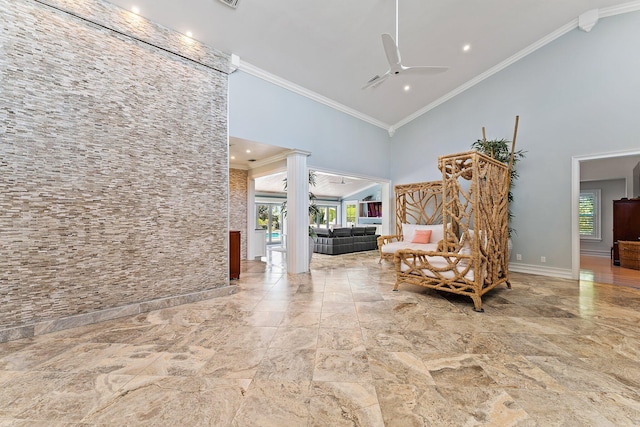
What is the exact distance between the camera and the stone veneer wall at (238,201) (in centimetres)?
638

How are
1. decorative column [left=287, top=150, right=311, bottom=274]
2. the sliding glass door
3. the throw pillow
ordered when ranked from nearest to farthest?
decorative column [left=287, top=150, right=311, bottom=274], the throw pillow, the sliding glass door

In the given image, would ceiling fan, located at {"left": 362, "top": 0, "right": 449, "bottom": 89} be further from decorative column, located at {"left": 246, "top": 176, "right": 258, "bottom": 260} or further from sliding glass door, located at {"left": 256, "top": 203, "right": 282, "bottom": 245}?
sliding glass door, located at {"left": 256, "top": 203, "right": 282, "bottom": 245}

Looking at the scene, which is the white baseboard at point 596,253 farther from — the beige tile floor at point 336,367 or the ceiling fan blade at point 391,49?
the ceiling fan blade at point 391,49

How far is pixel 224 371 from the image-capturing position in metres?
1.82

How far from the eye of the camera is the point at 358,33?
12.6 ft

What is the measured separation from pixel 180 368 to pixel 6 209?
227 centimetres

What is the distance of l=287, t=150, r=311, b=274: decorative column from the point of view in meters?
4.89

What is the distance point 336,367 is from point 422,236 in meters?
4.69

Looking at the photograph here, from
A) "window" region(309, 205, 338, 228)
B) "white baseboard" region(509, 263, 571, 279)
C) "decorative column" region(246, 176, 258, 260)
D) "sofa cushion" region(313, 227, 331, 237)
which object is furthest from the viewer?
"window" region(309, 205, 338, 228)

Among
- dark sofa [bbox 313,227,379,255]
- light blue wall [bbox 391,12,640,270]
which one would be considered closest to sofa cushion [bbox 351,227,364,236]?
dark sofa [bbox 313,227,379,255]

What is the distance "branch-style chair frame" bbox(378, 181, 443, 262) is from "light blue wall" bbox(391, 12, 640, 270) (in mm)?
1453

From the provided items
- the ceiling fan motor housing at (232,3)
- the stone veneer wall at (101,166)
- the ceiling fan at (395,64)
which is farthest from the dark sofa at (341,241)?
the ceiling fan motor housing at (232,3)

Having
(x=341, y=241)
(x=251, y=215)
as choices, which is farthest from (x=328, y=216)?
(x=251, y=215)

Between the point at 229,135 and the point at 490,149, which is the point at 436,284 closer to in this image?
the point at 490,149
